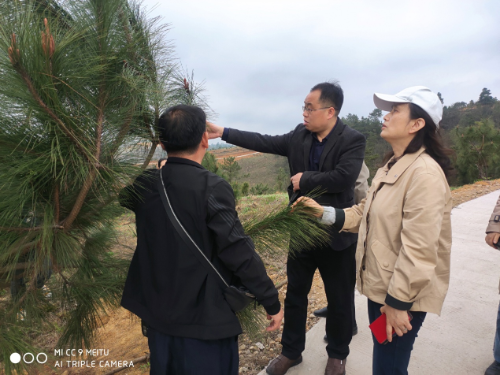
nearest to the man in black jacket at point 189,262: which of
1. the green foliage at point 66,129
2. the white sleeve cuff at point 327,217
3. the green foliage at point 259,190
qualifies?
the green foliage at point 66,129

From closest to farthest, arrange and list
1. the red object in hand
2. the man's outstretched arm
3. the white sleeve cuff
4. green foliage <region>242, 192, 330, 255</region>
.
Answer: the red object in hand < green foliage <region>242, 192, 330, 255</region> < the white sleeve cuff < the man's outstretched arm

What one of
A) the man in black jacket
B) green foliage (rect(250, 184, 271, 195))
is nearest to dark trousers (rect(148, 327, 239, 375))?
the man in black jacket

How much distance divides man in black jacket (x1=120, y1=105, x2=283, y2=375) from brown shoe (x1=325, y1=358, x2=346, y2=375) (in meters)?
0.96

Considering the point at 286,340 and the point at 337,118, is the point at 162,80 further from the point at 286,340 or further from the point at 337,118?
the point at 286,340

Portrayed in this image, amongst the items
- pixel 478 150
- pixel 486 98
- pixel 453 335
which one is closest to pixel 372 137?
pixel 478 150

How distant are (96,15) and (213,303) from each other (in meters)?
1.09

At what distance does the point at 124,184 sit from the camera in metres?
1.22

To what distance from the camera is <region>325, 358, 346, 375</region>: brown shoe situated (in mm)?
2023

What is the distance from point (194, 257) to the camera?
48.0 inches

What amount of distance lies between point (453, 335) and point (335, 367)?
110 cm

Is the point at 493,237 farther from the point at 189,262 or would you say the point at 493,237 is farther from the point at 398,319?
the point at 189,262

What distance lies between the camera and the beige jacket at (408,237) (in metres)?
1.26

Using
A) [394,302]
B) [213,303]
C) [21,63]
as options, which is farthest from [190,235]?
[394,302]

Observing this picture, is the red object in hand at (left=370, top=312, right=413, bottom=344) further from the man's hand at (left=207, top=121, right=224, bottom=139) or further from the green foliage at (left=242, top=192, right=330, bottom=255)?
the man's hand at (left=207, top=121, right=224, bottom=139)
